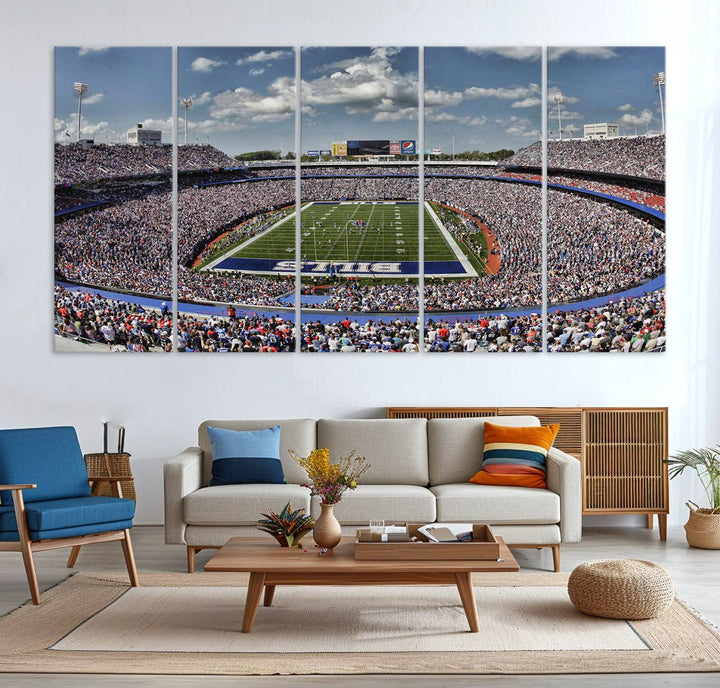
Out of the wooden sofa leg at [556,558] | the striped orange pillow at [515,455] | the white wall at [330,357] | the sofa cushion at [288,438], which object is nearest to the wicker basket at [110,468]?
the white wall at [330,357]

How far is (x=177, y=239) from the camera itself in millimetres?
7121

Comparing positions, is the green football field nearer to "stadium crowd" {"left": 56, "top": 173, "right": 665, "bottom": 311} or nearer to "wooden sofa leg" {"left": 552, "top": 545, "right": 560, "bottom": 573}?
"stadium crowd" {"left": 56, "top": 173, "right": 665, "bottom": 311}

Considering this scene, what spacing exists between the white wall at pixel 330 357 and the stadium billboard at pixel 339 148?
2.50 ft

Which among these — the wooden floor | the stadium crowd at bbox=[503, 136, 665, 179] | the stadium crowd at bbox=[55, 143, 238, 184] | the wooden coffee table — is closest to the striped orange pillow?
the wooden floor

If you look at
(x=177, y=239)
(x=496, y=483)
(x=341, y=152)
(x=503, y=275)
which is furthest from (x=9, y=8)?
(x=496, y=483)

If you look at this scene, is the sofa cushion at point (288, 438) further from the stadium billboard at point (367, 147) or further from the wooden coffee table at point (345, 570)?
the stadium billboard at point (367, 147)

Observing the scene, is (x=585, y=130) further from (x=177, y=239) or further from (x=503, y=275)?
(x=177, y=239)

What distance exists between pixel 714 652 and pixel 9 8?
251 inches

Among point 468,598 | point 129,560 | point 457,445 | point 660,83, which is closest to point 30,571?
point 129,560

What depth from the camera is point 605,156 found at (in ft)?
23.4

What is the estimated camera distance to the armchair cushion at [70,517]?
16.0 ft

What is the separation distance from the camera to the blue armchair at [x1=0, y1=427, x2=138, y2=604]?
4867 mm

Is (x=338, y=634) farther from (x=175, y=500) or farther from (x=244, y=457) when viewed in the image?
(x=244, y=457)

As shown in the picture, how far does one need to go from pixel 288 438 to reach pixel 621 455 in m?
2.37
